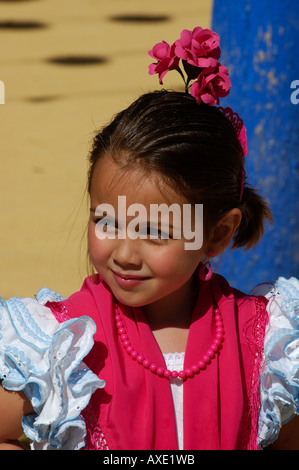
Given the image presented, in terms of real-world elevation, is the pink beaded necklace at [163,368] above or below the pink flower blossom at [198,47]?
below

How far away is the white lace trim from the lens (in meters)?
1.95

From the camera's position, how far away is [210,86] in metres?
2.06

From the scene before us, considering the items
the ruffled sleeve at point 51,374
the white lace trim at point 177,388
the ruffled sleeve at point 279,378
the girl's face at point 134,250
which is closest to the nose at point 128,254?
the girl's face at point 134,250

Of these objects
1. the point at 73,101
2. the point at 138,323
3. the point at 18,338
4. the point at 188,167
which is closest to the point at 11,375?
the point at 18,338

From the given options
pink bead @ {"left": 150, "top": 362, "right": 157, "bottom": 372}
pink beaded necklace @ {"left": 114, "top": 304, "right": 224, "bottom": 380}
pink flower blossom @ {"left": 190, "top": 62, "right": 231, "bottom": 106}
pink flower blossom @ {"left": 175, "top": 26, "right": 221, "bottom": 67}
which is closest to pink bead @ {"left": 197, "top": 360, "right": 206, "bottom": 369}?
pink beaded necklace @ {"left": 114, "top": 304, "right": 224, "bottom": 380}

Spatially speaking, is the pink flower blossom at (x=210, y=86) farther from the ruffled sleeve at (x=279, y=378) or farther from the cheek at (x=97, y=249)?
the ruffled sleeve at (x=279, y=378)

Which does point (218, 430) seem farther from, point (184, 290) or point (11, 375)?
point (11, 375)

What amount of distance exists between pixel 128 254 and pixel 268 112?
4.13 feet

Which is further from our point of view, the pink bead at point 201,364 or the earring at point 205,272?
the earring at point 205,272

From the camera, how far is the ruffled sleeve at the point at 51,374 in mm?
1843

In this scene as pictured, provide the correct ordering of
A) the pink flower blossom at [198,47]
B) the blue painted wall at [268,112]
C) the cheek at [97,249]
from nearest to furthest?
the cheek at [97,249], the pink flower blossom at [198,47], the blue painted wall at [268,112]

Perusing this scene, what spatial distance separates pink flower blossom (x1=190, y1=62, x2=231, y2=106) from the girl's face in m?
0.29

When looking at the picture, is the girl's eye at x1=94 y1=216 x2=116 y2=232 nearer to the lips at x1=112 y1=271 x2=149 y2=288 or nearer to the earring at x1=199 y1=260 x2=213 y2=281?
the lips at x1=112 y1=271 x2=149 y2=288

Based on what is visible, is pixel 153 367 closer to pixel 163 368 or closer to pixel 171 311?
pixel 163 368
